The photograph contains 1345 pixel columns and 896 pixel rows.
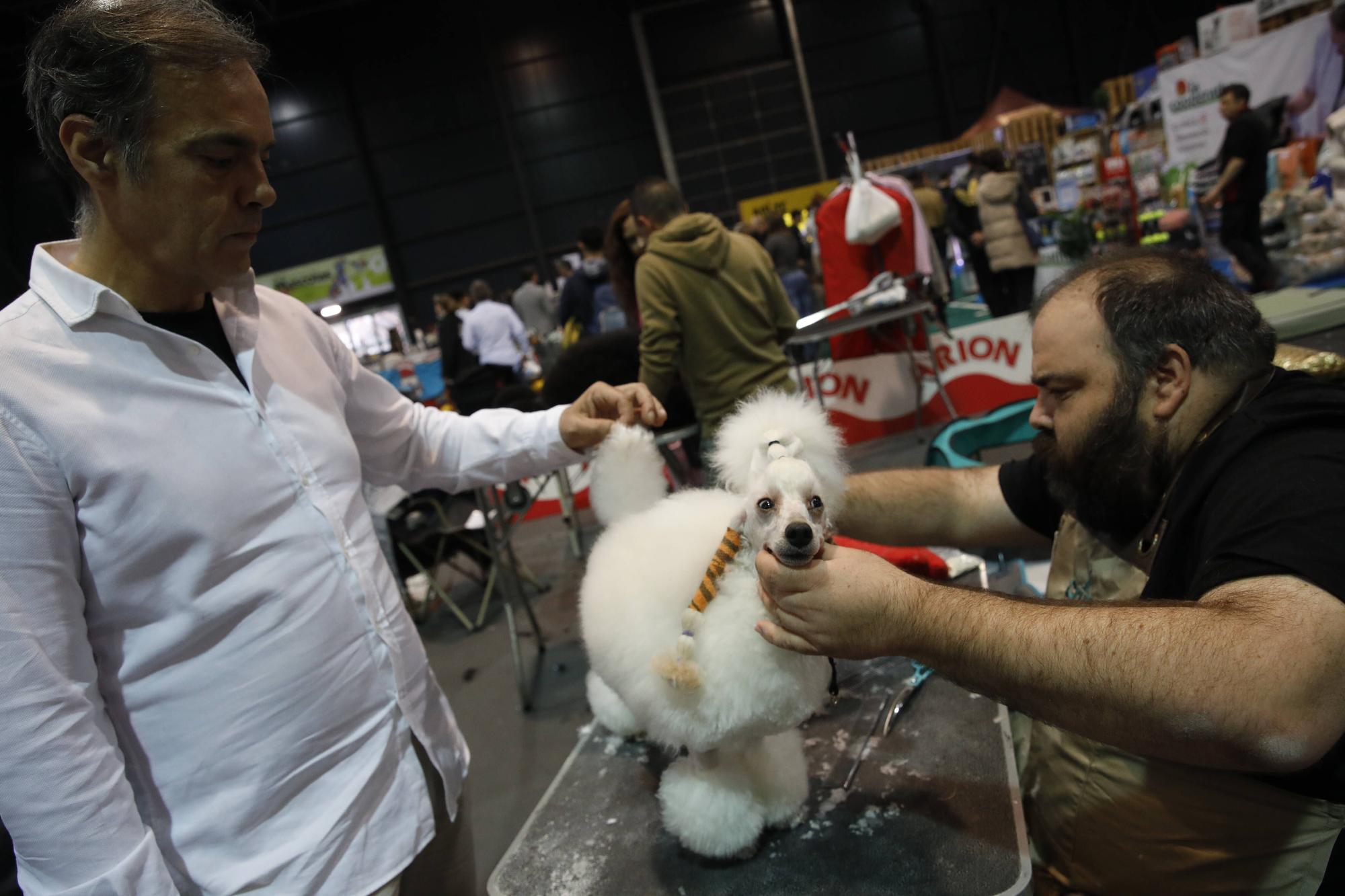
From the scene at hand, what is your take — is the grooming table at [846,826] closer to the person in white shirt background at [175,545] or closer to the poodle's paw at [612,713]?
the poodle's paw at [612,713]

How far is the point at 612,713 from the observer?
1.68 m

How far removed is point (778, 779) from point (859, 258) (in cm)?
450

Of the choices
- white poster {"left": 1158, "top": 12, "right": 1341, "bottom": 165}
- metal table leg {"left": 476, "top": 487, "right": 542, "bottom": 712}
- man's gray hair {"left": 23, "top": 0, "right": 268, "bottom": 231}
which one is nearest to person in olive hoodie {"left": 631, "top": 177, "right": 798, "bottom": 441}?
metal table leg {"left": 476, "top": 487, "right": 542, "bottom": 712}

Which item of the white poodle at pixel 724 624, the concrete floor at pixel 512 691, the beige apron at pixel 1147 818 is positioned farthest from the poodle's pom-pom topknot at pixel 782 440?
the concrete floor at pixel 512 691

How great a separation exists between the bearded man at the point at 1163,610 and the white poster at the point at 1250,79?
7579 mm

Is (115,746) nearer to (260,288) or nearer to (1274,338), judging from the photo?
(260,288)

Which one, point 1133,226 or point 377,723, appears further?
point 1133,226

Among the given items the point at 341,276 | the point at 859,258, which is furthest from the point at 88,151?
the point at 341,276

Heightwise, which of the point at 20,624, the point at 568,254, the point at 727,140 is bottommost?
the point at 20,624

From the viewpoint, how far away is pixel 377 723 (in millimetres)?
1103

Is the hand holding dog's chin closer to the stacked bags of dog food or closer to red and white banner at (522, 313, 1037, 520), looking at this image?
red and white banner at (522, 313, 1037, 520)

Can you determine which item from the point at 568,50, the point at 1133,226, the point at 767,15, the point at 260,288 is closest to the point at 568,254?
the point at 568,50

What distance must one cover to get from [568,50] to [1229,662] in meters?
15.9

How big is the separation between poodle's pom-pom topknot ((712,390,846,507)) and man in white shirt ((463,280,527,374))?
251 inches
